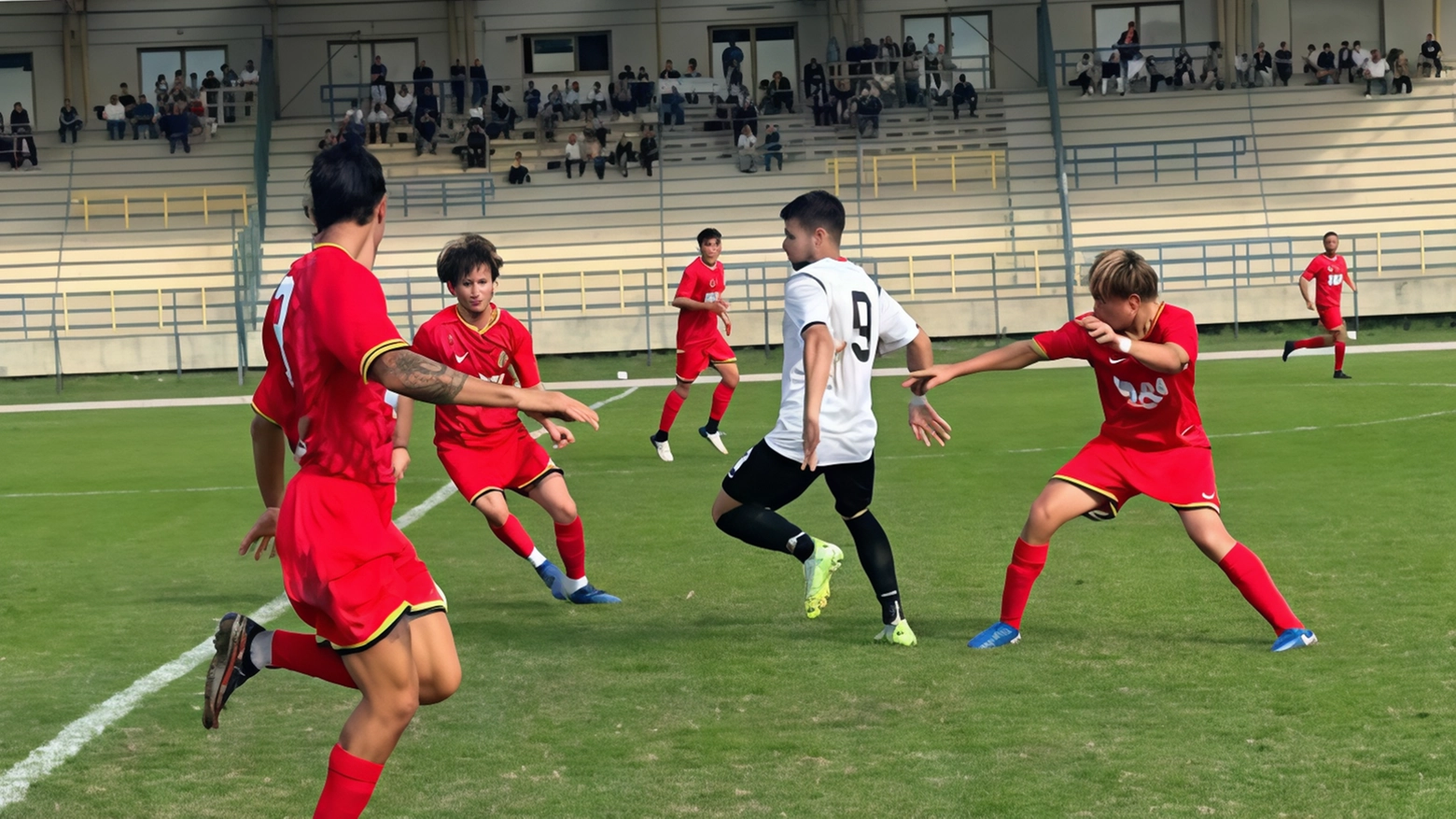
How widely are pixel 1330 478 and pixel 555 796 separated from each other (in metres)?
8.77

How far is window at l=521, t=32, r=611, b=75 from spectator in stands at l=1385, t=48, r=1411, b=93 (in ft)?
64.2

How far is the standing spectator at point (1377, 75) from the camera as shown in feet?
127

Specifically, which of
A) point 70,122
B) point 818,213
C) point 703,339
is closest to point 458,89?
point 70,122

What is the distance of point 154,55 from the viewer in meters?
42.7

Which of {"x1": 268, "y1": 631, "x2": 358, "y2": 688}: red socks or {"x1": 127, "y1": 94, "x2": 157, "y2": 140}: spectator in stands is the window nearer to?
{"x1": 127, "y1": 94, "x2": 157, "y2": 140}: spectator in stands

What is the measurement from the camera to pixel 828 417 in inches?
273

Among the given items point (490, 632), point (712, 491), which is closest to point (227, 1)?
point (712, 491)

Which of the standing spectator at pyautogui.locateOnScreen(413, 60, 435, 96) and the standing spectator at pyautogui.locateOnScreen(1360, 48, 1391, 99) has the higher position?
the standing spectator at pyautogui.locateOnScreen(413, 60, 435, 96)

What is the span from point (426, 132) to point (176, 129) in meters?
6.15

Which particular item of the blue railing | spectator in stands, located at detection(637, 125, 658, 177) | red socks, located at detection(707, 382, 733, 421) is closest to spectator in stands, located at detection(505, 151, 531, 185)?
spectator in stands, located at detection(637, 125, 658, 177)

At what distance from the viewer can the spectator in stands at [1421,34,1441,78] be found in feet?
127

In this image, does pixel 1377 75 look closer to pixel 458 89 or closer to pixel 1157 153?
pixel 1157 153

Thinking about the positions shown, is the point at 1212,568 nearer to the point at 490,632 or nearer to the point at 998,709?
the point at 998,709

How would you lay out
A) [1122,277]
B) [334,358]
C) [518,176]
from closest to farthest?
1. [334,358]
2. [1122,277]
3. [518,176]
